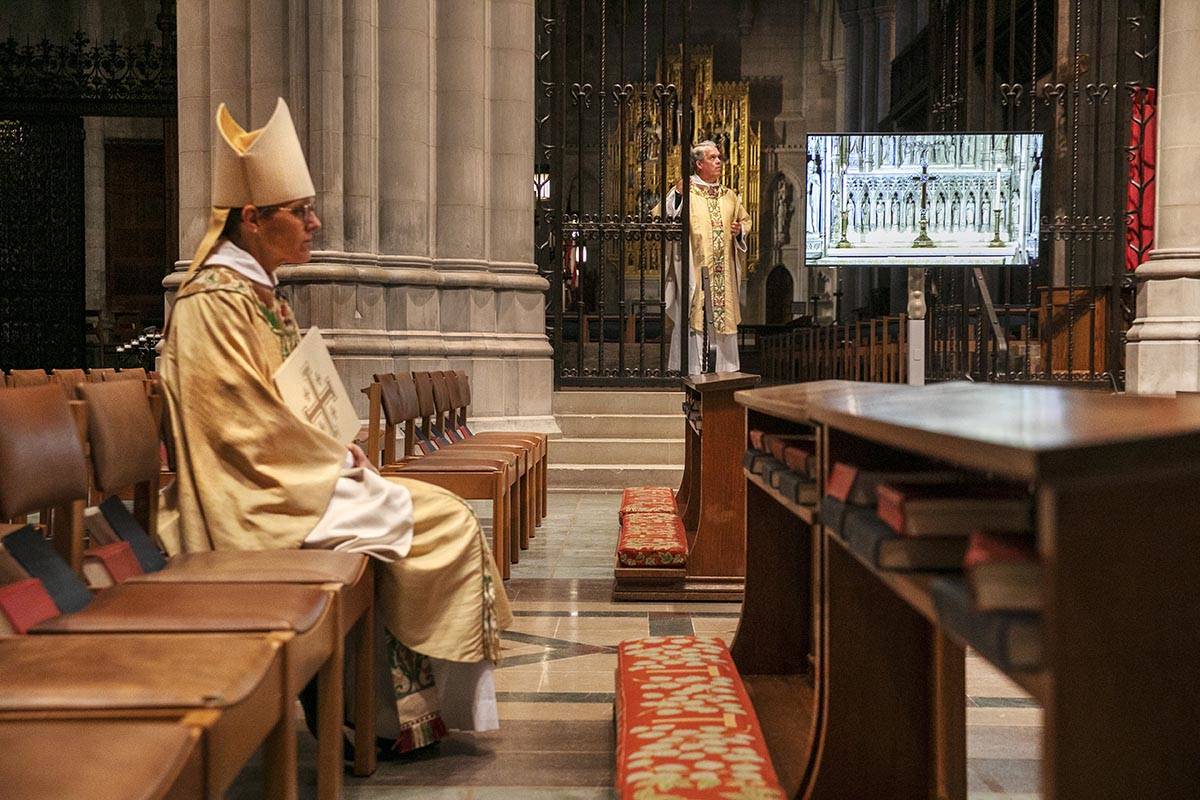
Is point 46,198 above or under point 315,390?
above

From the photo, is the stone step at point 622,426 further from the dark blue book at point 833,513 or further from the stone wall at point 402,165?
the dark blue book at point 833,513

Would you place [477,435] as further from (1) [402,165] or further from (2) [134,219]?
(2) [134,219]

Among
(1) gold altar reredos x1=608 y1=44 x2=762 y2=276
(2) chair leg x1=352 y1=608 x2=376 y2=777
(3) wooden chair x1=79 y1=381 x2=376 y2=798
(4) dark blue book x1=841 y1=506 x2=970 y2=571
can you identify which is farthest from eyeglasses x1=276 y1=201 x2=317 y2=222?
(1) gold altar reredos x1=608 y1=44 x2=762 y2=276

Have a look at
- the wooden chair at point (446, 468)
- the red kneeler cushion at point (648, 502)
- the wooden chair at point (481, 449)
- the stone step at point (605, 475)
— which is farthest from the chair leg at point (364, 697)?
the stone step at point (605, 475)

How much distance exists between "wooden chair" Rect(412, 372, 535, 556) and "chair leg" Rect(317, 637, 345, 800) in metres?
3.20

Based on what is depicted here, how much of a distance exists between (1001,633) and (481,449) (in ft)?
→ 16.4

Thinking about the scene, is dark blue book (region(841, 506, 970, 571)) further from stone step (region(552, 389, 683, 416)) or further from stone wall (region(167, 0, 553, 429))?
stone step (region(552, 389, 683, 416))

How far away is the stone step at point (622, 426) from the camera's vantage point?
10.0 m

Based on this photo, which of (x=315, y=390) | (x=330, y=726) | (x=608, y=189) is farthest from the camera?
(x=608, y=189)

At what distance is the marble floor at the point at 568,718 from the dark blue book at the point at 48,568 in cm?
79

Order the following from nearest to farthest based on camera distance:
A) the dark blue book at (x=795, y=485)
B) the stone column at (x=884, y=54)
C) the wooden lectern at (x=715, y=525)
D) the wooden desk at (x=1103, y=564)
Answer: the wooden desk at (x=1103, y=564) < the dark blue book at (x=795, y=485) < the wooden lectern at (x=715, y=525) < the stone column at (x=884, y=54)

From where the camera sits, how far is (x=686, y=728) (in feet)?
8.71

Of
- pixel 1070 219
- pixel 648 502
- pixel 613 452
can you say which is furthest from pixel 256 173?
pixel 1070 219

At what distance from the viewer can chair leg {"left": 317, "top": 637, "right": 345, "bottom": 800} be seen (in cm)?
253
